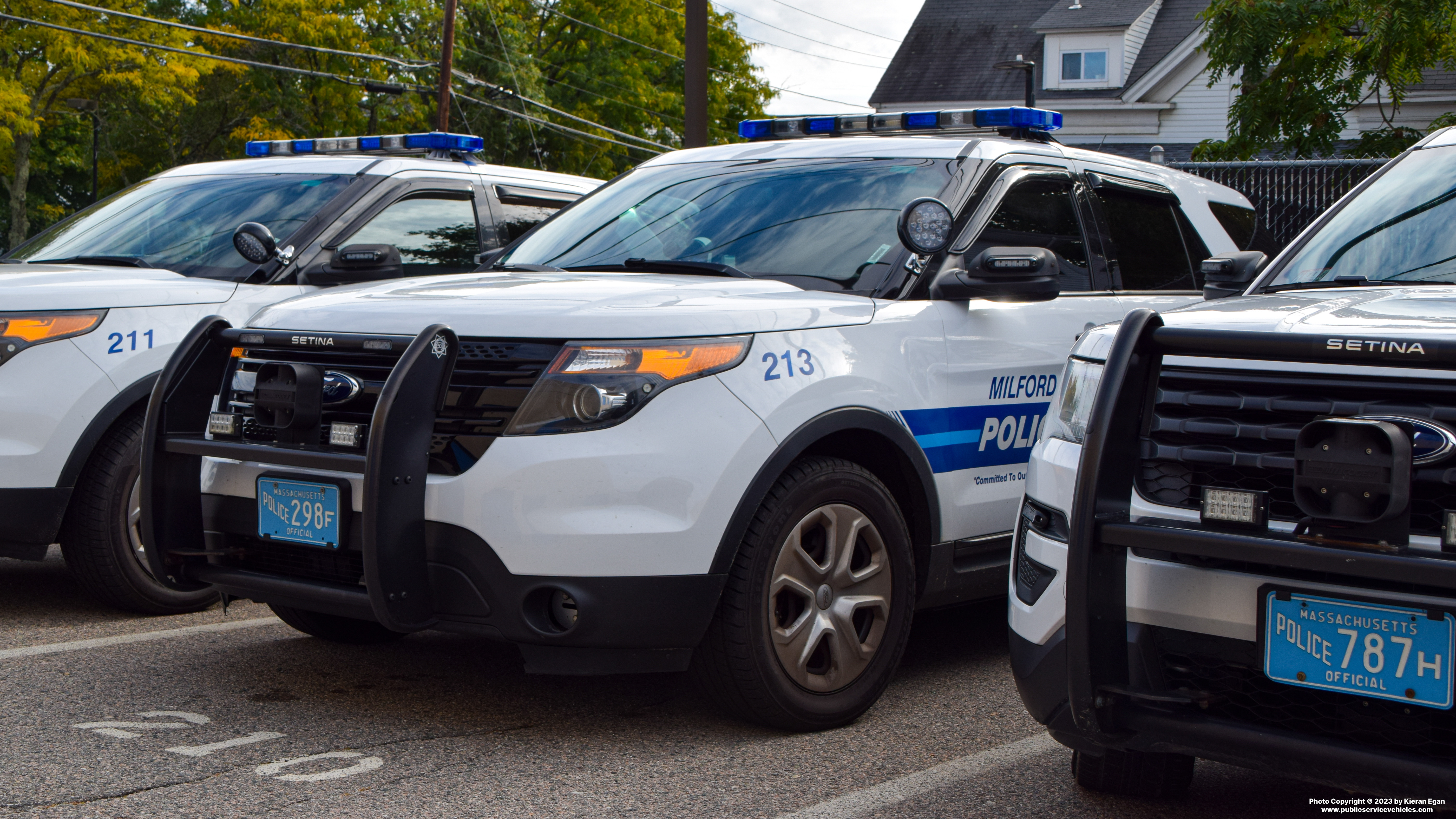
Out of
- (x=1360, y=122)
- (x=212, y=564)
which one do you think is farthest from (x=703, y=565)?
(x=1360, y=122)

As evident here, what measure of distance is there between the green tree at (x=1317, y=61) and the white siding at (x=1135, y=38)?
66.1ft

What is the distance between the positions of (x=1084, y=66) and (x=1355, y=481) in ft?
115

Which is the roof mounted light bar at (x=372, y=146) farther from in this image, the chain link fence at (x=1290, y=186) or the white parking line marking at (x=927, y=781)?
the chain link fence at (x=1290, y=186)

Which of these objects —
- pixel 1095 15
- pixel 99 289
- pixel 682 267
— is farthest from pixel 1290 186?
pixel 1095 15

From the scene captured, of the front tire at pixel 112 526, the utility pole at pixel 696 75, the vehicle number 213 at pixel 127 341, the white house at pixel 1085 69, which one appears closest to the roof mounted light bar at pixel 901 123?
the vehicle number 213 at pixel 127 341

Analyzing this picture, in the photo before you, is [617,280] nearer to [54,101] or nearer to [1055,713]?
[1055,713]

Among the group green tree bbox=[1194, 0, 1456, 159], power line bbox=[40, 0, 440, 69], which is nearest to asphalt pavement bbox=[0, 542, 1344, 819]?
green tree bbox=[1194, 0, 1456, 159]

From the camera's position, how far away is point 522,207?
7.41 meters

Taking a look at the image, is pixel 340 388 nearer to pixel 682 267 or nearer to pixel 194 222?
pixel 682 267

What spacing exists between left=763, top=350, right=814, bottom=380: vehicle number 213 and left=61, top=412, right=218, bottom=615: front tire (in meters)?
2.68

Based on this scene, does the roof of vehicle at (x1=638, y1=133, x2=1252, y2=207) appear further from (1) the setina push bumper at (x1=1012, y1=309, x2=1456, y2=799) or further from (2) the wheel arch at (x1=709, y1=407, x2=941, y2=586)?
(1) the setina push bumper at (x1=1012, y1=309, x2=1456, y2=799)

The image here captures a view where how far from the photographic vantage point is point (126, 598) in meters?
5.54

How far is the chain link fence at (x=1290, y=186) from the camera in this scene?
10.1 metres

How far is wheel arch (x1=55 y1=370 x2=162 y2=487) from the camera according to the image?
527cm
